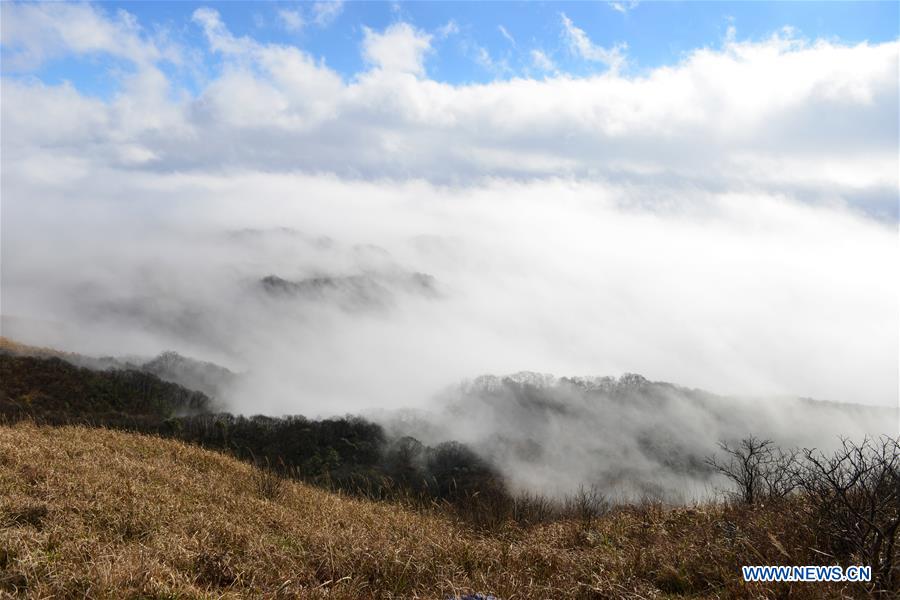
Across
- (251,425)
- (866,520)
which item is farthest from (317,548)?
(251,425)

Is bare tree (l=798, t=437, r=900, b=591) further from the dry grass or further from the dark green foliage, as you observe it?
the dark green foliage

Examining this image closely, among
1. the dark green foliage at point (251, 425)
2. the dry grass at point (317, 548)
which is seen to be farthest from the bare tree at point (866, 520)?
the dark green foliage at point (251, 425)

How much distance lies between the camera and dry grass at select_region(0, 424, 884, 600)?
6465 millimetres

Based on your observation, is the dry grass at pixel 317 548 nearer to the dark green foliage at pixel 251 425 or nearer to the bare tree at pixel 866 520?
the bare tree at pixel 866 520

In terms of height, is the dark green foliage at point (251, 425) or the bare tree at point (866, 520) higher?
the bare tree at point (866, 520)

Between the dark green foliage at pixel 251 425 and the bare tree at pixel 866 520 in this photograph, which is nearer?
the bare tree at pixel 866 520

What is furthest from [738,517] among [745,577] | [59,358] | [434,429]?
[434,429]

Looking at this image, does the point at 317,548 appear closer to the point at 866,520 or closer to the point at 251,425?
the point at 866,520

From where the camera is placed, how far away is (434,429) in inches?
3214

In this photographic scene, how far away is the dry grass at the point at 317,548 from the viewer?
6.46m

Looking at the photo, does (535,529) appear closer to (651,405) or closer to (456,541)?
(456,541)

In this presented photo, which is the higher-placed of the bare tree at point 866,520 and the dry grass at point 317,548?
the bare tree at point 866,520

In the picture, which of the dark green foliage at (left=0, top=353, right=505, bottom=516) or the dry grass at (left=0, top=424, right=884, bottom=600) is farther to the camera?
the dark green foliage at (left=0, top=353, right=505, bottom=516)

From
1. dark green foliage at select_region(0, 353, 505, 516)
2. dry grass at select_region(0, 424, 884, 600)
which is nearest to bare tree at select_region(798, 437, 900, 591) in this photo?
dry grass at select_region(0, 424, 884, 600)
